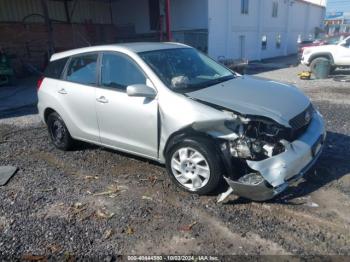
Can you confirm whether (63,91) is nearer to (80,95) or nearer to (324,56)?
(80,95)

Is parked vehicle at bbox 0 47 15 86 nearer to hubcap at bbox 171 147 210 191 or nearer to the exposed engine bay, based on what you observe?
hubcap at bbox 171 147 210 191

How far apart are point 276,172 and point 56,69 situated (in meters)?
3.95

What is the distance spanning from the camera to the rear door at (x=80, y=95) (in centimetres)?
466

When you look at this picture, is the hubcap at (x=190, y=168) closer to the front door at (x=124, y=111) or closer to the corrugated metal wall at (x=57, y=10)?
the front door at (x=124, y=111)

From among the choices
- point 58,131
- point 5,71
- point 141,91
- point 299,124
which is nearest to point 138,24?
point 5,71

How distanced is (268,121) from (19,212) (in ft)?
9.93

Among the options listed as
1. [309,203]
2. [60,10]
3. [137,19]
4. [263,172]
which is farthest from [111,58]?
[137,19]

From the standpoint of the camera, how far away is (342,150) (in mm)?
4879

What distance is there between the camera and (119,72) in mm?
4387

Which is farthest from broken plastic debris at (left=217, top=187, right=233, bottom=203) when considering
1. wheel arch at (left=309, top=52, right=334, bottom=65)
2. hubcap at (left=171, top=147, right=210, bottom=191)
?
wheel arch at (left=309, top=52, right=334, bottom=65)

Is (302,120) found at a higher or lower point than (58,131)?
higher

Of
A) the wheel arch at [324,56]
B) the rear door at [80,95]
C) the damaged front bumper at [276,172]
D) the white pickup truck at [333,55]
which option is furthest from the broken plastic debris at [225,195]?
the wheel arch at [324,56]

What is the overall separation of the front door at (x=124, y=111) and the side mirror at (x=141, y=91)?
0.33ft

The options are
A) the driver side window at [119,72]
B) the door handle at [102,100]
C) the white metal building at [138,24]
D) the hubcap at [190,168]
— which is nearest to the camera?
the hubcap at [190,168]
